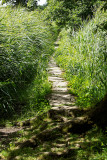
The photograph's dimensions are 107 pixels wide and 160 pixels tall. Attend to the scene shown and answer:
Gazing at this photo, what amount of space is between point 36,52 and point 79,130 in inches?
178

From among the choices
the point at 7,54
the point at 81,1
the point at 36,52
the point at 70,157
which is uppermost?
the point at 81,1

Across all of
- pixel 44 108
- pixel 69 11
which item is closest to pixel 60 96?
pixel 44 108

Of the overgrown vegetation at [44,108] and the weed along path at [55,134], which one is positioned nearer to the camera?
→ the weed along path at [55,134]

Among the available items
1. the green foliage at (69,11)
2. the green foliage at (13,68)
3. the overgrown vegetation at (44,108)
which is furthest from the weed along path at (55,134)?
the green foliage at (69,11)

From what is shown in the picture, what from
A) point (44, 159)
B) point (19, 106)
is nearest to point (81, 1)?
point (19, 106)

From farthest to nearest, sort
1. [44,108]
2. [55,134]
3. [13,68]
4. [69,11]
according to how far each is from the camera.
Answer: [69,11], [13,68], [44,108], [55,134]

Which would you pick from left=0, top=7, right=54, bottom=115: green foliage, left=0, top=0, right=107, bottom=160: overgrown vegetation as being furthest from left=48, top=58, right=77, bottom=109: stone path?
left=0, top=7, right=54, bottom=115: green foliage

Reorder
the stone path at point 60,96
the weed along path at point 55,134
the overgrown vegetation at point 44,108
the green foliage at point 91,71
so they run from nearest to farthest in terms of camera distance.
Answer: the weed along path at point 55,134 → the overgrown vegetation at point 44,108 → the green foliage at point 91,71 → the stone path at point 60,96

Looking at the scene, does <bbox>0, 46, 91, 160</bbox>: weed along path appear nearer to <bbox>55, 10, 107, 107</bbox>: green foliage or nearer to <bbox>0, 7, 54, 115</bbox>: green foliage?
<bbox>55, 10, 107, 107</bbox>: green foliage

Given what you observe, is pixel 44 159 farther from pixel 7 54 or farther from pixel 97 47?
pixel 97 47

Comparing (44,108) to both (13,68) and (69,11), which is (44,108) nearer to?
(13,68)

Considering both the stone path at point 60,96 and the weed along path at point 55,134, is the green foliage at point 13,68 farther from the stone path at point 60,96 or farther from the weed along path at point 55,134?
the weed along path at point 55,134

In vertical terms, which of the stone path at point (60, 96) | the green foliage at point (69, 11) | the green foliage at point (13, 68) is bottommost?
the stone path at point (60, 96)

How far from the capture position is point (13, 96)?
5.26 meters
